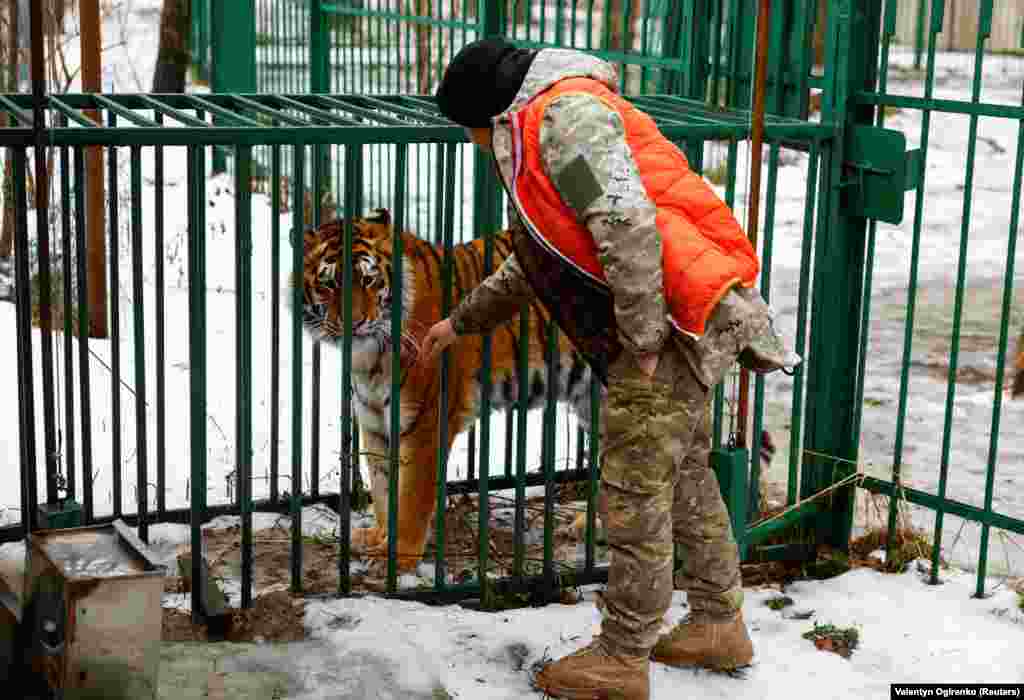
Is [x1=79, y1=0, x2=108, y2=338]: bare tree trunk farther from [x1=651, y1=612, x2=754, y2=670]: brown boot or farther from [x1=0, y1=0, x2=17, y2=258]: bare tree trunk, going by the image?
[x1=651, y1=612, x2=754, y2=670]: brown boot

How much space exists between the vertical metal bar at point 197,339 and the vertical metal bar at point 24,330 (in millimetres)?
413

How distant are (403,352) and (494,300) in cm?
100

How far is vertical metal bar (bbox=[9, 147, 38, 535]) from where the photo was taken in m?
3.60

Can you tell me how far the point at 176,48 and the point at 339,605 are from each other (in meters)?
7.80

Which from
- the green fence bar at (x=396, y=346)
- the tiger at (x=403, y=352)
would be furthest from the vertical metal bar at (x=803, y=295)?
the green fence bar at (x=396, y=346)

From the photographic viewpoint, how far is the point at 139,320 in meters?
4.07

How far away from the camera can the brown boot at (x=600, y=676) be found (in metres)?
3.68

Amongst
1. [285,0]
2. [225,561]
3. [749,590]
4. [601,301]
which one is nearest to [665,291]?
[601,301]

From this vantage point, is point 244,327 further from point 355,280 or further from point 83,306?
point 355,280

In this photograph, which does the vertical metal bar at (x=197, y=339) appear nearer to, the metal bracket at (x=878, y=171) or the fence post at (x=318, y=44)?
the metal bracket at (x=878, y=171)

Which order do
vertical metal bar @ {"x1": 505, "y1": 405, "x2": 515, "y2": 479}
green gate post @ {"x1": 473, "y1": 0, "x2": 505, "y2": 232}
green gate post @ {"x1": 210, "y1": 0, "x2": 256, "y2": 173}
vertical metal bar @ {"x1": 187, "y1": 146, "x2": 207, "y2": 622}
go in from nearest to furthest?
vertical metal bar @ {"x1": 187, "y1": 146, "x2": 207, "y2": 622}, green gate post @ {"x1": 473, "y1": 0, "x2": 505, "y2": 232}, vertical metal bar @ {"x1": 505, "y1": 405, "x2": 515, "y2": 479}, green gate post @ {"x1": 210, "y1": 0, "x2": 256, "y2": 173}

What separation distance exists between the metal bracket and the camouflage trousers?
45.9 inches

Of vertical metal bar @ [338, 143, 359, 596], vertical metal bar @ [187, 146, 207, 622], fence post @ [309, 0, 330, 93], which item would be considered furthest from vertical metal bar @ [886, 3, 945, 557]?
fence post @ [309, 0, 330, 93]

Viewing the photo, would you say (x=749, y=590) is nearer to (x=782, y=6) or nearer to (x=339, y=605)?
(x=339, y=605)
